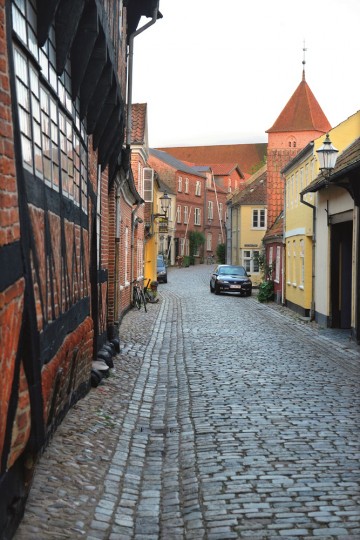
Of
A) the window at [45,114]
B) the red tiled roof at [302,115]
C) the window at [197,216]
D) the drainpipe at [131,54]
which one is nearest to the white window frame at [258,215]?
the red tiled roof at [302,115]

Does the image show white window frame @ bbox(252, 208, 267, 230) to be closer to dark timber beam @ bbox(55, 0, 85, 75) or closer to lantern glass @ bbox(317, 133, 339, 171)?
lantern glass @ bbox(317, 133, 339, 171)

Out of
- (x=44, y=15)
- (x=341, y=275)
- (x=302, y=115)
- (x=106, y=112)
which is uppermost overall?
→ (x=302, y=115)

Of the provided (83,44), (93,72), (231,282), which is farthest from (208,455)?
(231,282)

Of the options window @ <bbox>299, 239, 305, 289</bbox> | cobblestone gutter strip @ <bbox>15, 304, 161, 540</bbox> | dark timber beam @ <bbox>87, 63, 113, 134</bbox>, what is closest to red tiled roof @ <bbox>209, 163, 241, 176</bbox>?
window @ <bbox>299, 239, 305, 289</bbox>

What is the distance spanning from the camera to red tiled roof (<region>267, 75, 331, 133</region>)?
5425 cm

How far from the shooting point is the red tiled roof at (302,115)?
54250 millimetres

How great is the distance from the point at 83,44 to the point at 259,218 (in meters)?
45.5

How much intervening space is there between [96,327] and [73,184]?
372 cm

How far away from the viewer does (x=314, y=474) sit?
6.33 meters

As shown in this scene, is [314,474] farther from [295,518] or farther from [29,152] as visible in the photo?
[29,152]

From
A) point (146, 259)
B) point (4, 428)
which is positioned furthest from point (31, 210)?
point (146, 259)

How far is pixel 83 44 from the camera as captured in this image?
312 inches

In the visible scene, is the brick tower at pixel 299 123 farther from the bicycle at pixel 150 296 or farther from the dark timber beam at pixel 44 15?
the dark timber beam at pixel 44 15

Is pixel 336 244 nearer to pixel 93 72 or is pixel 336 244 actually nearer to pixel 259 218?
pixel 93 72
